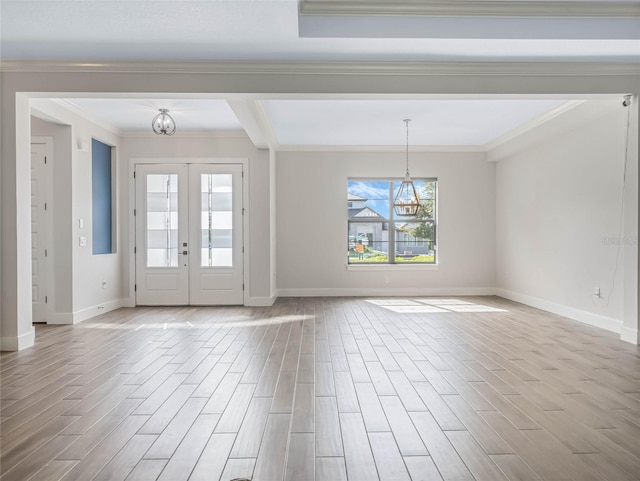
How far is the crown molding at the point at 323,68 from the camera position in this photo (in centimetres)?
430

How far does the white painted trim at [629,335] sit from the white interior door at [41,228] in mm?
6966

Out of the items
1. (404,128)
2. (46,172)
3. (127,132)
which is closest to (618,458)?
(404,128)

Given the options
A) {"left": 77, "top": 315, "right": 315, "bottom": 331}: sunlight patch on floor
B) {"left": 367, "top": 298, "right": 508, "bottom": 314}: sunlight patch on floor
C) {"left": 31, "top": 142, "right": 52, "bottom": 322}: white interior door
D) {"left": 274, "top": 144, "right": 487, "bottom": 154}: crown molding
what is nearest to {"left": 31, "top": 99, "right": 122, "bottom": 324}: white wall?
{"left": 31, "top": 142, "right": 52, "bottom": 322}: white interior door

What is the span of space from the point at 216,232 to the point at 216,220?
203 millimetres

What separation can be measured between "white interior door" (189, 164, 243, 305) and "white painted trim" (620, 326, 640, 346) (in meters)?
5.35

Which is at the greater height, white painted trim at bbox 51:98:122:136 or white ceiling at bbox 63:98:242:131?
white ceiling at bbox 63:98:242:131

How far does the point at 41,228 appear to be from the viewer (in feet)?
19.2

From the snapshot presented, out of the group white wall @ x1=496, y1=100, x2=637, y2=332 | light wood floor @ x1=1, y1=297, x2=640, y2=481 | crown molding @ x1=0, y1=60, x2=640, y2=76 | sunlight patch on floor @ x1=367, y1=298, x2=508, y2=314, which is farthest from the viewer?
sunlight patch on floor @ x1=367, y1=298, x2=508, y2=314

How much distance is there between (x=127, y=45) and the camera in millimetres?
3920

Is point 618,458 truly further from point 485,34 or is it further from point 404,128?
point 404,128

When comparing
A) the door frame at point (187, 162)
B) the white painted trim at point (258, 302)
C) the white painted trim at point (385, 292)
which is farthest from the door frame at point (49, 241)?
the white painted trim at point (385, 292)

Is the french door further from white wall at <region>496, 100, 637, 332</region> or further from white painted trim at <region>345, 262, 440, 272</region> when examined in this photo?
white wall at <region>496, 100, 637, 332</region>

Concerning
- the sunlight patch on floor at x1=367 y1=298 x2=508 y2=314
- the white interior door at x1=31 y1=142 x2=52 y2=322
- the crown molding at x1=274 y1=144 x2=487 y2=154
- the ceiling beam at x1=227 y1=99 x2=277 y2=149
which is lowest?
the sunlight patch on floor at x1=367 y1=298 x2=508 y2=314

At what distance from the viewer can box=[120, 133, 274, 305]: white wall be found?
7426 millimetres
